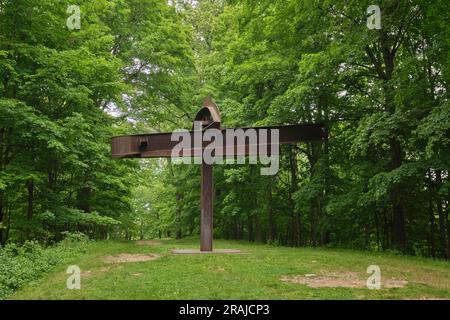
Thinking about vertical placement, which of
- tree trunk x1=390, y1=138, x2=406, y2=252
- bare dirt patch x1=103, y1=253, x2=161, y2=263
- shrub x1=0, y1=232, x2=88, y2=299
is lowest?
bare dirt patch x1=103, y1=253, x2=161, y2=263

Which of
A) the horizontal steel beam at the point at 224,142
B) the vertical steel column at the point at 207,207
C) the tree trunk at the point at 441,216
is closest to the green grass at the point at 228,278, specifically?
the vertical steel column at the point at 207,207

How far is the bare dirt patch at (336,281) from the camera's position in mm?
7707

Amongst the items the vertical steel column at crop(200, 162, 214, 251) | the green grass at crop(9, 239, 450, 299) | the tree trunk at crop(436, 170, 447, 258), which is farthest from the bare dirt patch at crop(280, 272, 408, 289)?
the tree trunk at crop(436, 170, 447, 258)

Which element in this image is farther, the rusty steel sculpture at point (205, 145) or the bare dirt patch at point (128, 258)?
the rusty steel sculpture at point (205, 145)

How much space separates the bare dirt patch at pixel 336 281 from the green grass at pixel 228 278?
20 cm

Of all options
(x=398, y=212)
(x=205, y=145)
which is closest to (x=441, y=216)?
(x=398, y=212)

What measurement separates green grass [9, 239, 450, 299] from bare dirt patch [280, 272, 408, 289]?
195mm

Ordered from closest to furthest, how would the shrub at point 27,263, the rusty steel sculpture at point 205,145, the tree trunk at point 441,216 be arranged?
the shrub at point 27,263
the rusty steel sculpture at point 205,145
the tree trunk at point 441,216

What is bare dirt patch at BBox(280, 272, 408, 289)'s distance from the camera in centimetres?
771

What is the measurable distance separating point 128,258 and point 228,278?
4.79 m

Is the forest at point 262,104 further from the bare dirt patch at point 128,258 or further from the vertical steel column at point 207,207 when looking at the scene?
the vertical steel column at point 207,207

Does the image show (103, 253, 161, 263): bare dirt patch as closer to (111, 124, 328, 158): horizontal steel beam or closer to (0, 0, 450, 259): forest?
(111, 124, 328, 158): horizontal steel beam

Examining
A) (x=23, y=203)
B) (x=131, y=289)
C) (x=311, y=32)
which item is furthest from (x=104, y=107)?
(x=131, y=289)

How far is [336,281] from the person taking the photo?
818cm
